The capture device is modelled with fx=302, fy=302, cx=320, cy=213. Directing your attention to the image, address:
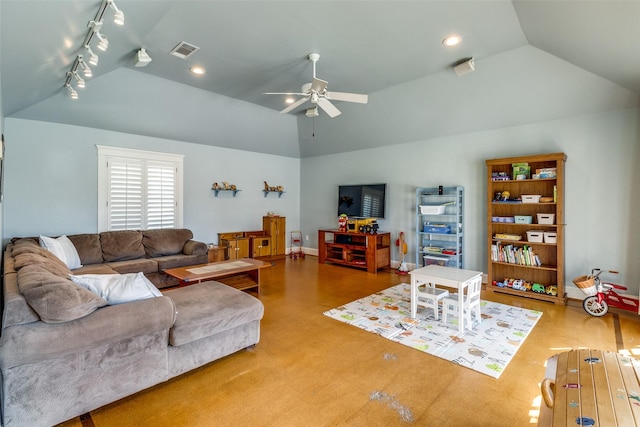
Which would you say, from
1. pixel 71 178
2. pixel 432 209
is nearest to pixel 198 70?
pixel 71 178

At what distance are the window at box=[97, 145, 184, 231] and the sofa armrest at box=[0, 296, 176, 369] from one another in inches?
153

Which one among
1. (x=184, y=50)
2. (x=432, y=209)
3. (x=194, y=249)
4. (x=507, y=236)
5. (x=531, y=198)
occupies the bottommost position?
(x=194, y=249)

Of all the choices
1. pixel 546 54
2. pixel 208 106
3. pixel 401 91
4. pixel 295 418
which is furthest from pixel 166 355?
pixel 546 54

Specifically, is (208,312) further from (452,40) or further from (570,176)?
(570,176)

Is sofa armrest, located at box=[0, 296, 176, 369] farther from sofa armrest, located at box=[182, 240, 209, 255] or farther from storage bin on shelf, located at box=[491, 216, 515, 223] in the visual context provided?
storage bin on shelf, located at box=[491, 216, 515, 223]

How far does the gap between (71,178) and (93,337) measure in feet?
13.6

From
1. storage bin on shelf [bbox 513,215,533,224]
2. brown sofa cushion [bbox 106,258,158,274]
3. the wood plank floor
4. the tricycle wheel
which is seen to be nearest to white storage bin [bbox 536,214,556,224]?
storage bin on shelf [bbox 513,215,533,224]

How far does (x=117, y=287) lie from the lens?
221 cm

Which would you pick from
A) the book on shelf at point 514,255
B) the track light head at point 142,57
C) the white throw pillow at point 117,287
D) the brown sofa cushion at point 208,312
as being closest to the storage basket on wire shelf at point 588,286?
the book on shelf at point 514,255

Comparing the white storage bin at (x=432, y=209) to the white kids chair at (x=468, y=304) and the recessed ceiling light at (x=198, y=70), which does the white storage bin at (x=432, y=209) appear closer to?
the white kids chair at (x=468, y=304)

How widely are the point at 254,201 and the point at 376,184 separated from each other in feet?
9.75

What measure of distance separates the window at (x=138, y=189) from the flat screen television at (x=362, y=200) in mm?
3531

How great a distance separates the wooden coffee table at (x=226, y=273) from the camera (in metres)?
3.89

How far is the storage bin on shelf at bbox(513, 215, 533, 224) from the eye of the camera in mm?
4477
